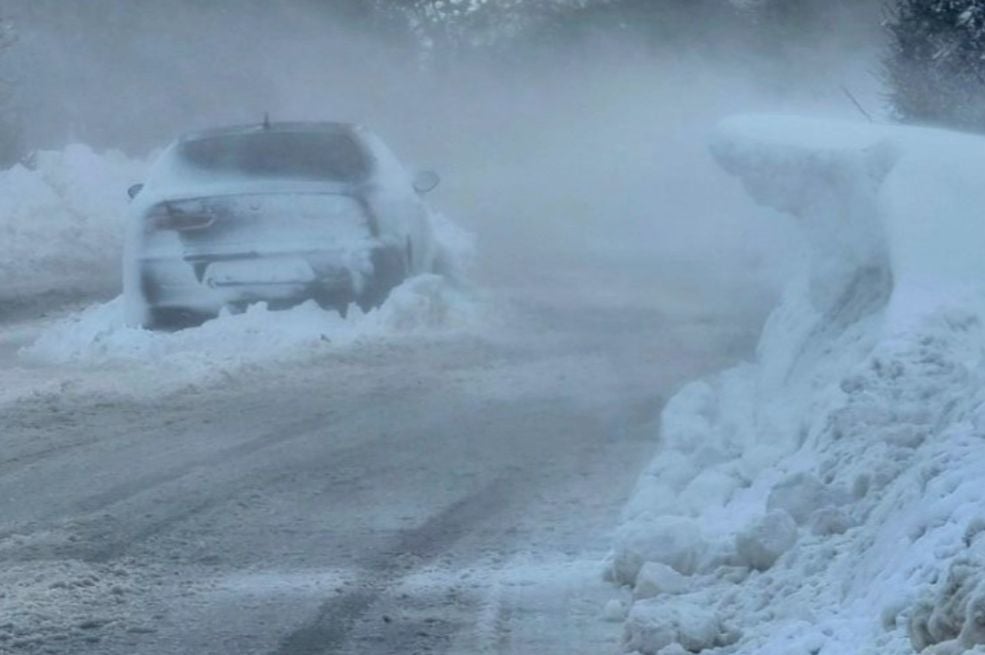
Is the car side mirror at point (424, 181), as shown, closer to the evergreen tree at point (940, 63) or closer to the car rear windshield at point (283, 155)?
the car rear windshield at point (283, 155)

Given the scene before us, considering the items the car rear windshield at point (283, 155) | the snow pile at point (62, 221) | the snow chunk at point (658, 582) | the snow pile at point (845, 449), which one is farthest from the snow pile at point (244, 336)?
the snow chunk at point (658, 582)

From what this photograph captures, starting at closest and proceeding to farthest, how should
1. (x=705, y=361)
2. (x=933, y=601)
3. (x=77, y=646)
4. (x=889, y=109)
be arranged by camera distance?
(x=933, y=601) → (x=77, y=646) → (x=705, y=361) → (x=889, y=109)

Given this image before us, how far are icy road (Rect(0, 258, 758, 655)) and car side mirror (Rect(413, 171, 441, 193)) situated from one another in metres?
1.65

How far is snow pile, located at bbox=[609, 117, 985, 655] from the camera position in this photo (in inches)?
206

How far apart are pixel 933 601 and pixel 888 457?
1701mm

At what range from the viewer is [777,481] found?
6.93 meters

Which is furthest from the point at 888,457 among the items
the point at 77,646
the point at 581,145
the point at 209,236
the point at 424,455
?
the point at 581,145

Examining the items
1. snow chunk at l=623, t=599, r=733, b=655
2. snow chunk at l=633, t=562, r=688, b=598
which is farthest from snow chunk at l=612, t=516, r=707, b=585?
snow chunk at l=623, t=599, r=733, b=655

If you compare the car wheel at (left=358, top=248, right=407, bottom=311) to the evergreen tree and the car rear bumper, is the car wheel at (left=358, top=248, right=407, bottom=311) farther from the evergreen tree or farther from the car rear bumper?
the evergreen tree

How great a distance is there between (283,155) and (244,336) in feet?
5.99

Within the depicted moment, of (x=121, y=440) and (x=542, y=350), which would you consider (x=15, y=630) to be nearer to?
(x=121, y=440)

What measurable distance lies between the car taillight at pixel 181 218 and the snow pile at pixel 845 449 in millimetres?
3945

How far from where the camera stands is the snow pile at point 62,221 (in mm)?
18219

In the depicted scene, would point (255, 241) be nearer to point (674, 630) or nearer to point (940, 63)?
point (940, 63)
